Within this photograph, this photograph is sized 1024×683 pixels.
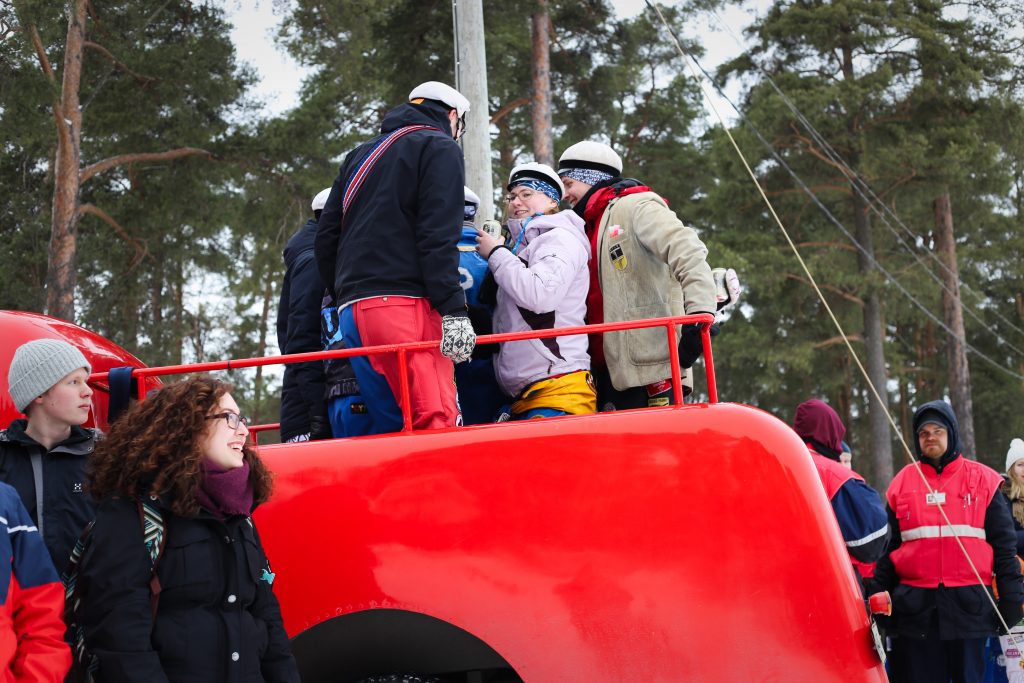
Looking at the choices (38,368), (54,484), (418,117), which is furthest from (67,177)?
(54,484)

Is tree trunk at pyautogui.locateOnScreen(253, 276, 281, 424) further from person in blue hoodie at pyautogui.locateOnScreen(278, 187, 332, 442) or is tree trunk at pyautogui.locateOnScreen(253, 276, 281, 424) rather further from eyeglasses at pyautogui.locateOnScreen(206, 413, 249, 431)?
eyeglasses at pyautogui.locateOnScreen(206, 413, 249, 431)

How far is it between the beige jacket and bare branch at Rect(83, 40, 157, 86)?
13.1m

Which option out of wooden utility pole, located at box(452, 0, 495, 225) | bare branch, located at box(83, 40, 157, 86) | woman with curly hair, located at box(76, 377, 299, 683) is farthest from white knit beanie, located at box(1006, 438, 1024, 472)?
bare branch, located at box(83, 40, 157, 86)

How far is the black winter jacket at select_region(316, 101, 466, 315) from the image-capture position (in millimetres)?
3977

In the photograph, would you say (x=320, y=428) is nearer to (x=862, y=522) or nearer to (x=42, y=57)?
(x=862, y=522)

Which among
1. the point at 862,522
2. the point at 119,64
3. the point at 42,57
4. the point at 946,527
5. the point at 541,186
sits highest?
the point at 119,64

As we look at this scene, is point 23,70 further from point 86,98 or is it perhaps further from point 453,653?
point 453,653

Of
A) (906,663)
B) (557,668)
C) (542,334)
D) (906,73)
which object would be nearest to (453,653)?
(557,668)

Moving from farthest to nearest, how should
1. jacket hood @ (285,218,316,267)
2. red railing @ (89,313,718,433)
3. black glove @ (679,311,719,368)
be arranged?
jacket hood @ (285,218,316,267)
black glove @ (679,311,719,368)
red railing @ (89,313,718,433)

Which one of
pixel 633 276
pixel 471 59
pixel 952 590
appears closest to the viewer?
pixel 633 276

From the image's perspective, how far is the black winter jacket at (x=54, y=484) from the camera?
3377 mm

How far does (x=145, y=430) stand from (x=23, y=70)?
1250cm

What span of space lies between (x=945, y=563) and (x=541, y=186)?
2.93 meters

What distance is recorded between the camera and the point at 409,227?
163 inches
